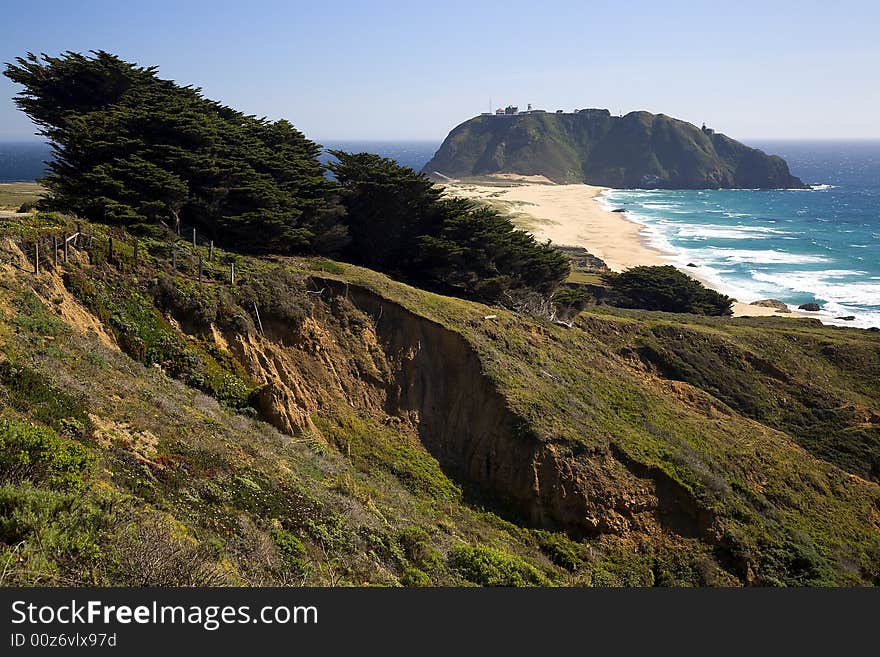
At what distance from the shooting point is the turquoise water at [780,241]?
60562mm

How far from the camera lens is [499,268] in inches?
1253

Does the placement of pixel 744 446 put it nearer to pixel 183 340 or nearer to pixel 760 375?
pixel 760 375

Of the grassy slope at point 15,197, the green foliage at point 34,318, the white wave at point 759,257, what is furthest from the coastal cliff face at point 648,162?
the green foliage at point 34,318

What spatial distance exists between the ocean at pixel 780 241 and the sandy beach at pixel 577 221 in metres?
3.38

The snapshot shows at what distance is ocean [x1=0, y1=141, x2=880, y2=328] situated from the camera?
A: 6038 centimetres

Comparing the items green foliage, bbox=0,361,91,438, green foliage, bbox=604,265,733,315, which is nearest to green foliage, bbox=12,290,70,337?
green foliage, bbox=0,361,91,438

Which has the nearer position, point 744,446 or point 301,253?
point 744,446

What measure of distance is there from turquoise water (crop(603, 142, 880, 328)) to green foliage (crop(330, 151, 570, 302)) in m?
35.9

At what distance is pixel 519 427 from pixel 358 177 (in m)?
17.9

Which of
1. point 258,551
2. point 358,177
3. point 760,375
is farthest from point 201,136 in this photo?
point 760,375

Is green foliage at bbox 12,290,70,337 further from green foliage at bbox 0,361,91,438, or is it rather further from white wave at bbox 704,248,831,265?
white wave at bbox 704,248,831,265

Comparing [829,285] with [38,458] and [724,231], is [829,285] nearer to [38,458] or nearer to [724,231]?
[724,231]

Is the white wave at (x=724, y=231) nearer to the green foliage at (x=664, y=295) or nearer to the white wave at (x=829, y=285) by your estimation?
the white wave at (x=829, y=285)

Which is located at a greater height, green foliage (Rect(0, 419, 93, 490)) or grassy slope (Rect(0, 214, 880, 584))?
green foliage (Rect(0, 419, 93, 490))
